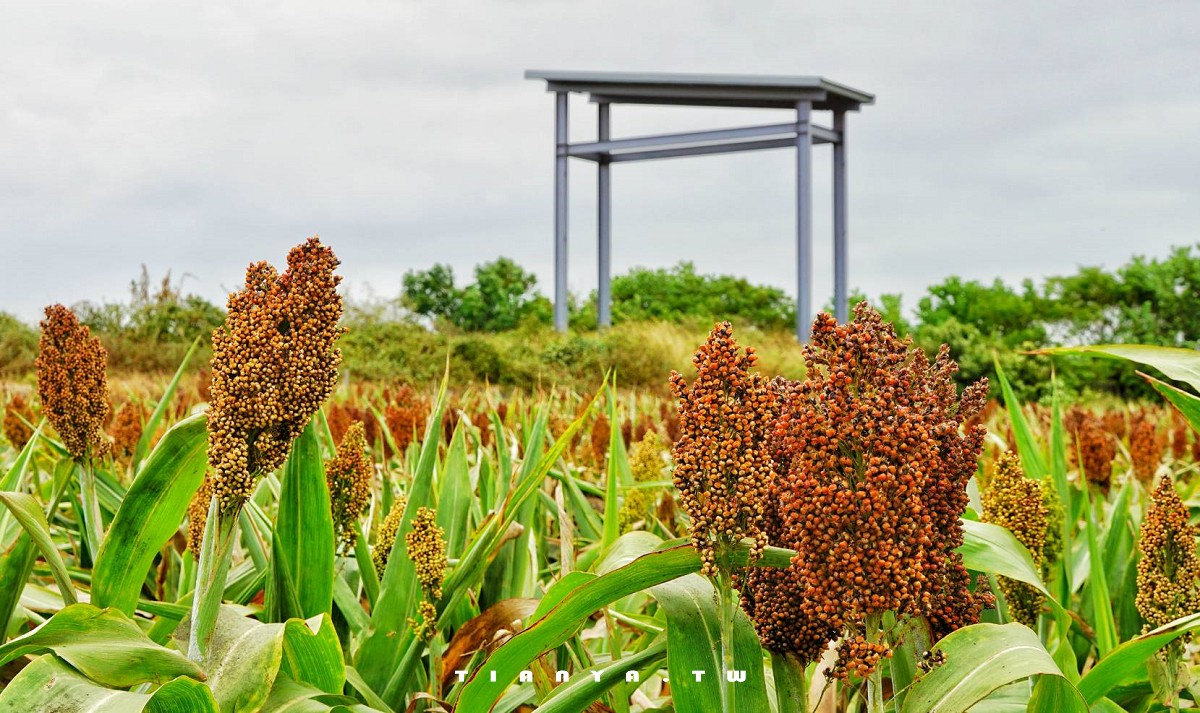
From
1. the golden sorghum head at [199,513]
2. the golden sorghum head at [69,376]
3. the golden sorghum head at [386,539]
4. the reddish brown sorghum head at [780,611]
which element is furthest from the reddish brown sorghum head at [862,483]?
the golden sorghum head at [69,376]

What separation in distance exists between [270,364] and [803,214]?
1979 cm

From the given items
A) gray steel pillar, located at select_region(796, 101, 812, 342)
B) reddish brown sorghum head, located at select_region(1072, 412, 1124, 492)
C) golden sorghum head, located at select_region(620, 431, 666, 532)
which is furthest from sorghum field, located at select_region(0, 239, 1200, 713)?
gray steel pillar, located at select_region(796, 101, 812, 342)

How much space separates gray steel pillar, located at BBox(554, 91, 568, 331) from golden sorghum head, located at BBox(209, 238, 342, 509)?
1943 cm

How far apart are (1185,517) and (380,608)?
1343 millimetres

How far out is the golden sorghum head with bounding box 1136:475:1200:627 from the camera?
1.44m

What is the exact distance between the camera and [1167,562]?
1471mm

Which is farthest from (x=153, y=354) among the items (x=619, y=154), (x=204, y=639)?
(x=204, y=639)

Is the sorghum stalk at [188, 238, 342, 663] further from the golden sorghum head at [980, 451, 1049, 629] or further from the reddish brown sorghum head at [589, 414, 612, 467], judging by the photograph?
the reddish brown sorghum head at [589, 414, 612, 467]

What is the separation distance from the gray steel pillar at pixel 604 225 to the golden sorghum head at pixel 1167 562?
755 inches

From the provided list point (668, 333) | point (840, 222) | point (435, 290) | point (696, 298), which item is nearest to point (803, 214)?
point (840, 222)

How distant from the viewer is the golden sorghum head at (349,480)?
186cm

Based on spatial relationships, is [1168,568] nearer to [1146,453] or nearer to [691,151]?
[1146,453]

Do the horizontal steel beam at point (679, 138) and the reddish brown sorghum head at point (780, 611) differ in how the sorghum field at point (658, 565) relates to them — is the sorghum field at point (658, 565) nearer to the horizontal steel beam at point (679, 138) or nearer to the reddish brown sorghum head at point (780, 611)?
the reddish brown sorghum head at point (780, 611)

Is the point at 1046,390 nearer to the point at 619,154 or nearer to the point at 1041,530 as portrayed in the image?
the point at 619,154
